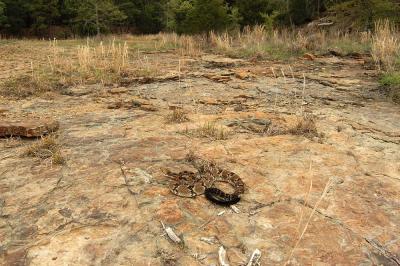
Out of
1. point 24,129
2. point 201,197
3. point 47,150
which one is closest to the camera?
point 201,197

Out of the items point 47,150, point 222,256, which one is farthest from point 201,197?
point 47,150

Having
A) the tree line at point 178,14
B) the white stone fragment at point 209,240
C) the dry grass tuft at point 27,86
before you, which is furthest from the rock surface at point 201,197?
the tree line at point 178,14

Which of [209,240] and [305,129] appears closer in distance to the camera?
[209,240]

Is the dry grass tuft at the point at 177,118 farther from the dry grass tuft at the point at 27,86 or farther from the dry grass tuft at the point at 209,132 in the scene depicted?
the dry grass tuft at the point at 27,86

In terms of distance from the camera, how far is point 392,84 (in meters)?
6.37

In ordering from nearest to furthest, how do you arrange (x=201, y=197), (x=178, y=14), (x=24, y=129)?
(x=201, y=197) < (x=24, y=129) < (x=178, y=14)

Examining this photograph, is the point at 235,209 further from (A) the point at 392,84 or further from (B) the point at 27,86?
(B) the point at 27,86

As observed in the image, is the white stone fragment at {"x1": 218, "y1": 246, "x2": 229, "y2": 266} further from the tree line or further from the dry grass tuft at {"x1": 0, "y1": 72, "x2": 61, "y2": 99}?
the tree line

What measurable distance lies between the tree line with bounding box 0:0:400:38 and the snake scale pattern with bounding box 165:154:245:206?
11.5 meters

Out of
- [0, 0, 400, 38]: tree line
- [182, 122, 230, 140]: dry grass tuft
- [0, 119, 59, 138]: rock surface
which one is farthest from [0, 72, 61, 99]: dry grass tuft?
[0, 0, 400, 38]: tree line

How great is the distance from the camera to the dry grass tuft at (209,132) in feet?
13.7

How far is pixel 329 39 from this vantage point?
1218 cm

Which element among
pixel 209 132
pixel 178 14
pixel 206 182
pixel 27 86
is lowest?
pixel 206 182

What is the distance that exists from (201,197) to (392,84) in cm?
469
